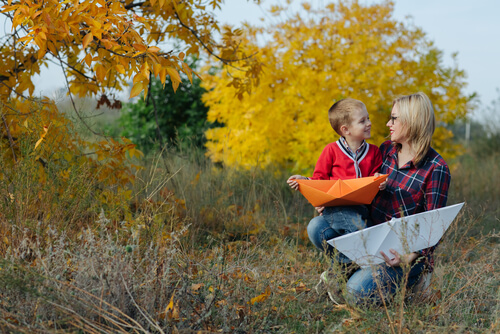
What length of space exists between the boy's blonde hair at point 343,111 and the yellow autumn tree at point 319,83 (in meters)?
2.39

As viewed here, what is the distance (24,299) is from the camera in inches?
93.4

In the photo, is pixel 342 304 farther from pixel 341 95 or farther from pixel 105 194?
pixel 341 95

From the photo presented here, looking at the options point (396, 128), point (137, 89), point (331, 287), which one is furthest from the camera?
point (396, 128)

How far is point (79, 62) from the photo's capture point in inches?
145

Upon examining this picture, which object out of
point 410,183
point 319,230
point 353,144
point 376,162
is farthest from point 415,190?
point 319,230

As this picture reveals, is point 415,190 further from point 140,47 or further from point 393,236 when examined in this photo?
point 140,47

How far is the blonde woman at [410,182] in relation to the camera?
285cm

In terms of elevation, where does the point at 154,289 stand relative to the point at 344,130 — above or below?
below

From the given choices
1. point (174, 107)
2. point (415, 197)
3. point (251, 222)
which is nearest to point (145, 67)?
point (415, 197)

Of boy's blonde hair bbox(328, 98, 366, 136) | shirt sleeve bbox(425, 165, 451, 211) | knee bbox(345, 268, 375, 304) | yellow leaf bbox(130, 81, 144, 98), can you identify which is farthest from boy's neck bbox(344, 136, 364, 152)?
yellow leaf bbox(130, 81, 144, 98)

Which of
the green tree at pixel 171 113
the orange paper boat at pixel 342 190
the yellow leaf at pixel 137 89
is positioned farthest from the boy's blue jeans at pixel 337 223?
the green tree at pixel 171 113

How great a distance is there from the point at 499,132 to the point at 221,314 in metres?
12.2

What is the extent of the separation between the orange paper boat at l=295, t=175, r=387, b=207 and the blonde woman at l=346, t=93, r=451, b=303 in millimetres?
233

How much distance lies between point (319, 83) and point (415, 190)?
311 cm
